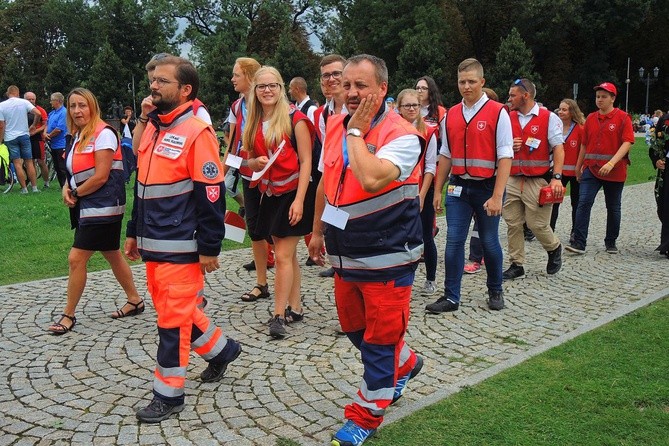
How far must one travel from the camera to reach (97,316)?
6137 mm

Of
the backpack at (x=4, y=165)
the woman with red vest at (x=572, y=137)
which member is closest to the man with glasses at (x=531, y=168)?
the woman with red vest at (x=572, y=137)

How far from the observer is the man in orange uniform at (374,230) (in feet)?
11.2

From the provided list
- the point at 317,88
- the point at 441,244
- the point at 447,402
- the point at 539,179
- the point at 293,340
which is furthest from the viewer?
the point at 317,88

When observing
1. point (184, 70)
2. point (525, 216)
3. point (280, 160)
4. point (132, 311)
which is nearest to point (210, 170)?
point (184, 70)

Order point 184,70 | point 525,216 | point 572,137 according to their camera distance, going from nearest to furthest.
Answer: point 184,70 < point 525,216 < point 572,137

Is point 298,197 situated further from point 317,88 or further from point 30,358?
point 317,88

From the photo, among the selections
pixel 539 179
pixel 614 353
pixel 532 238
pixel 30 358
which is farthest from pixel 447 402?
pixel 532 238

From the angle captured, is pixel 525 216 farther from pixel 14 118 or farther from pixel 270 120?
pixel 14 118

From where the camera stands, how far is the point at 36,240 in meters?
9.54

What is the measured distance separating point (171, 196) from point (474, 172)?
3.15 meters

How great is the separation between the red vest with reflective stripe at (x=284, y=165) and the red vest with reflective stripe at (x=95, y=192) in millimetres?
1219

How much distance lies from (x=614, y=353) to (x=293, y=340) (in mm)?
2494

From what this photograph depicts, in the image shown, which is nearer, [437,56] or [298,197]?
[298,197]

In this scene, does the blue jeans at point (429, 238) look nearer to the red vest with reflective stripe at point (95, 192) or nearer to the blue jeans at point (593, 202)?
the blue jeans at point (593, 202)
